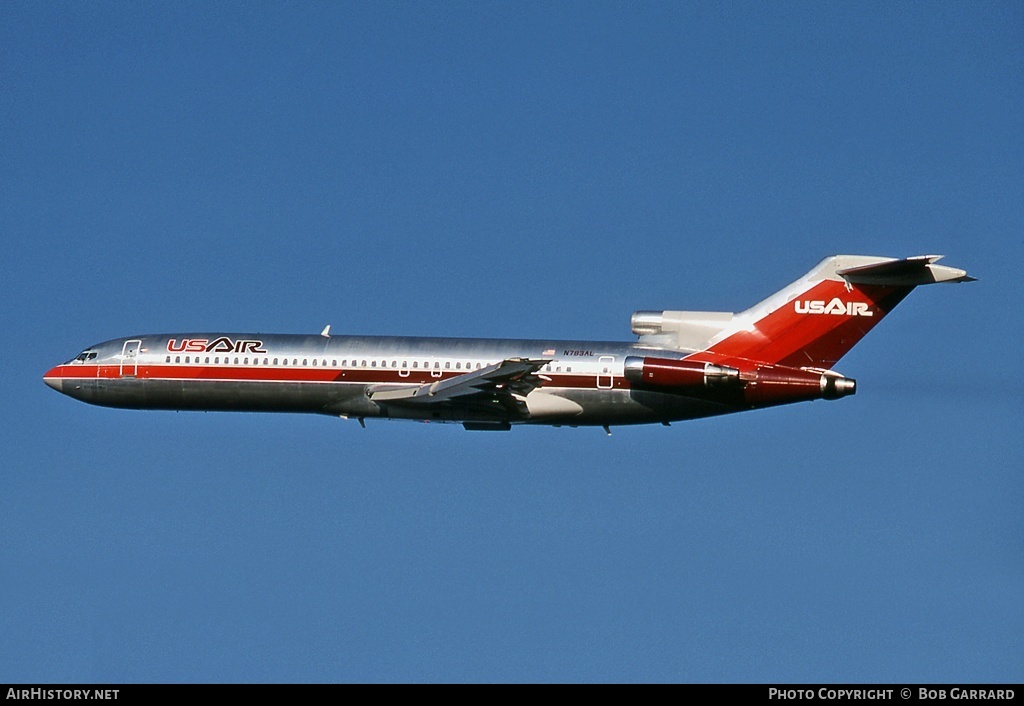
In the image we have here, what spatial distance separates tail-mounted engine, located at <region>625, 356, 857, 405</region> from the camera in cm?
6184

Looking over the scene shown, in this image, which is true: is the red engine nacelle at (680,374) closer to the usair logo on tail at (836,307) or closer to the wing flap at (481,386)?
the wing flap at (481,386)

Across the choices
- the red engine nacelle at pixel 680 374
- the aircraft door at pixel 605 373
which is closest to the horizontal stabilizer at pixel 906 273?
the red engine nacelle at pixel 680 374

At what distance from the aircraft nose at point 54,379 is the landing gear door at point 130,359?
3.37 metres

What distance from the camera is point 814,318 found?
6344 centimetres

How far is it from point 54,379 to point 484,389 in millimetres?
20438

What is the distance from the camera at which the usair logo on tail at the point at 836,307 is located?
62875mm

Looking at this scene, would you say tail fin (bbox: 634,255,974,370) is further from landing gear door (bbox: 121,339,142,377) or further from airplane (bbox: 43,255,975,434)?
landing gear door (bbox: 121,339,142,377)

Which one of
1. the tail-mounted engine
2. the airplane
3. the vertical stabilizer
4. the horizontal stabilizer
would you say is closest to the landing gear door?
the airplane

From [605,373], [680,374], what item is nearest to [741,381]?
Result: [680,374]
